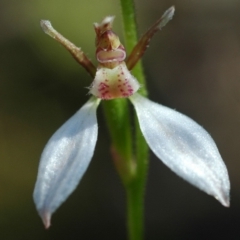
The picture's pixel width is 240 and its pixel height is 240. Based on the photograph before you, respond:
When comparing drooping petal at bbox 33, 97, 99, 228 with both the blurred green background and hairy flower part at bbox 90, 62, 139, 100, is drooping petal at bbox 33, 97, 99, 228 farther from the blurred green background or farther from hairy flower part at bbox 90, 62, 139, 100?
the blurred green background

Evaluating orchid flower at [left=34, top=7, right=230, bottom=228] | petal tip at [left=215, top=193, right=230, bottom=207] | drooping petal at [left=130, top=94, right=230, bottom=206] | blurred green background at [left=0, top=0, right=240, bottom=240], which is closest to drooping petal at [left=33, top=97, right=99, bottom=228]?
orchid flower at [left=34, top=7, right=230, bottom=228]

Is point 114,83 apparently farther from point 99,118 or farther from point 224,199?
point 99,118

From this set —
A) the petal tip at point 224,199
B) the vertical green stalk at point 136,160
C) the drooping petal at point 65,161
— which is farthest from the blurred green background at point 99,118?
the petal tip at point 224,199

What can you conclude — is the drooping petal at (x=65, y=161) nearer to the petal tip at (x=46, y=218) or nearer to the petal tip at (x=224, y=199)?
the petal tip at (x=46, y=218)

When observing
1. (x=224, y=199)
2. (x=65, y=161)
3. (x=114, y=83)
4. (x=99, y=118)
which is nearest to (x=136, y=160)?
(x=114, y=83)

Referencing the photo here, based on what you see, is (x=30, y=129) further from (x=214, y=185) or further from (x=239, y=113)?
(x=214, y=185)
